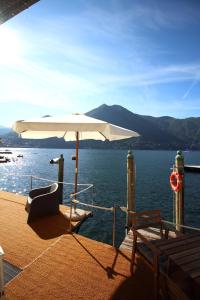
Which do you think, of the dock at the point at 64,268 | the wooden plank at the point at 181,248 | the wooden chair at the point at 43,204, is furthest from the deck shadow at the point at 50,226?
the wooden plank at the point at 181,248

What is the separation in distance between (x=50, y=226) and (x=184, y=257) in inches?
199

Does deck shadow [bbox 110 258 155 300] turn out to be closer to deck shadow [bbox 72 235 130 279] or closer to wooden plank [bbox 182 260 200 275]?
deck shadow [bbox 72 235 130 279]

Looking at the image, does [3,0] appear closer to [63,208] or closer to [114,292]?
[114,292]

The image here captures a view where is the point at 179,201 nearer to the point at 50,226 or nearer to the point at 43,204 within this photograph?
the point at 50,226

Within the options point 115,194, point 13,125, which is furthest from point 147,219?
point 115,194

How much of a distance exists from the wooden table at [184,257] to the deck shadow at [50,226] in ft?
12.5

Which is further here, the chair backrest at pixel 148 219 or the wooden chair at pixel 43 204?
the wooden chair at pixel 43 204

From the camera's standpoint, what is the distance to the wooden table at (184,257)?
3.41 metres

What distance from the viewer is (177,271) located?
4.09 meters

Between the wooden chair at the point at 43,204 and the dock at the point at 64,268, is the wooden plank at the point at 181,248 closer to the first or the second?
the dock at the point at 64,268

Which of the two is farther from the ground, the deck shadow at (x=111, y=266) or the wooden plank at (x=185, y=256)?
the wooden plank at (x=185, y=256)

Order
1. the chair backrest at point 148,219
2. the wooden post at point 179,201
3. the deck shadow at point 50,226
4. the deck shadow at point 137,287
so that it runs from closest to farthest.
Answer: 1. the deck shadow at point 137,287
2. the chair backrest at point 148,219
3. the deck shadow at point 50,226
4. the wooden post at point 179,201

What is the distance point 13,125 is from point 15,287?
4.08 metres

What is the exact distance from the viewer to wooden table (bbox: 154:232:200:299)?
3406mm
